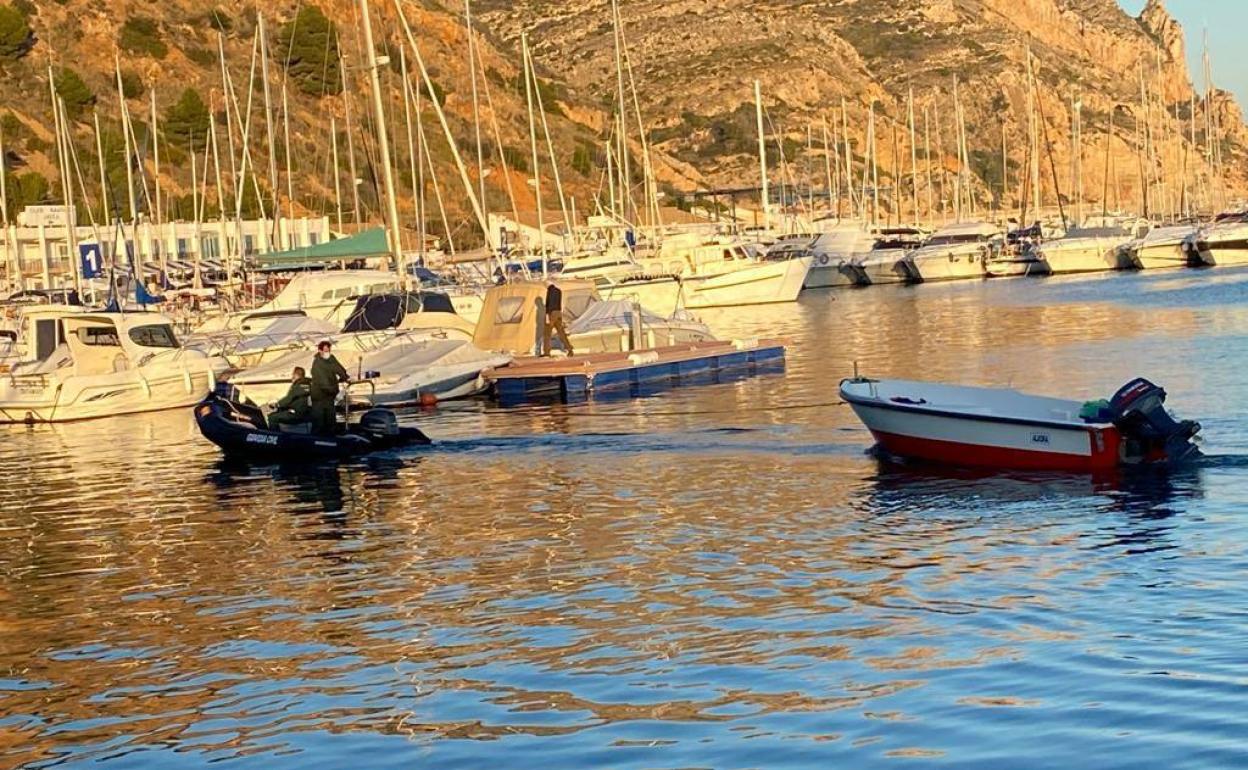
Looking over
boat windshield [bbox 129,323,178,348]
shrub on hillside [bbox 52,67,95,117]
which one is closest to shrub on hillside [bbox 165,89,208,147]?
shrub on hillside [bbox 52,67,95,117]

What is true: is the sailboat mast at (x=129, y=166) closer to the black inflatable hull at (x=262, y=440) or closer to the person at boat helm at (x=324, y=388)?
the black inflatable hull at (x=262, y=440)

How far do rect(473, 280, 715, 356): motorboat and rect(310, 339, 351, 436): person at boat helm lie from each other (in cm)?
1389

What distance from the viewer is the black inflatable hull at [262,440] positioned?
26938 millimetres

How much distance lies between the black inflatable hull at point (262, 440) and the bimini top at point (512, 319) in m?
13.8

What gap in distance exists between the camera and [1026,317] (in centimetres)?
5584

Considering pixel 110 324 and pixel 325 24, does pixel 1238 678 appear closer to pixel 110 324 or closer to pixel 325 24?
pixel 110 324

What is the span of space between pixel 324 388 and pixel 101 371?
42.2 feet

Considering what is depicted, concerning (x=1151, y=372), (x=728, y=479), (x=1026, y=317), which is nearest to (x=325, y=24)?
(x=1026, y=317)

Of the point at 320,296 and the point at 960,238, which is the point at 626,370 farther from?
the point at 960,238

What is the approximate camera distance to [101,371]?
38.1 meters

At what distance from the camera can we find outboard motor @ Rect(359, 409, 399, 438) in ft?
90.7

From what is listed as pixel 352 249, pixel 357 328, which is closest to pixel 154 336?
pixel 357 328

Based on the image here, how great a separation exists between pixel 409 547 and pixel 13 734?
7232mm

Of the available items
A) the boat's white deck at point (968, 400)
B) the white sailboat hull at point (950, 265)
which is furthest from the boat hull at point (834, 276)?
the boat's white deck at point (968, 400)
